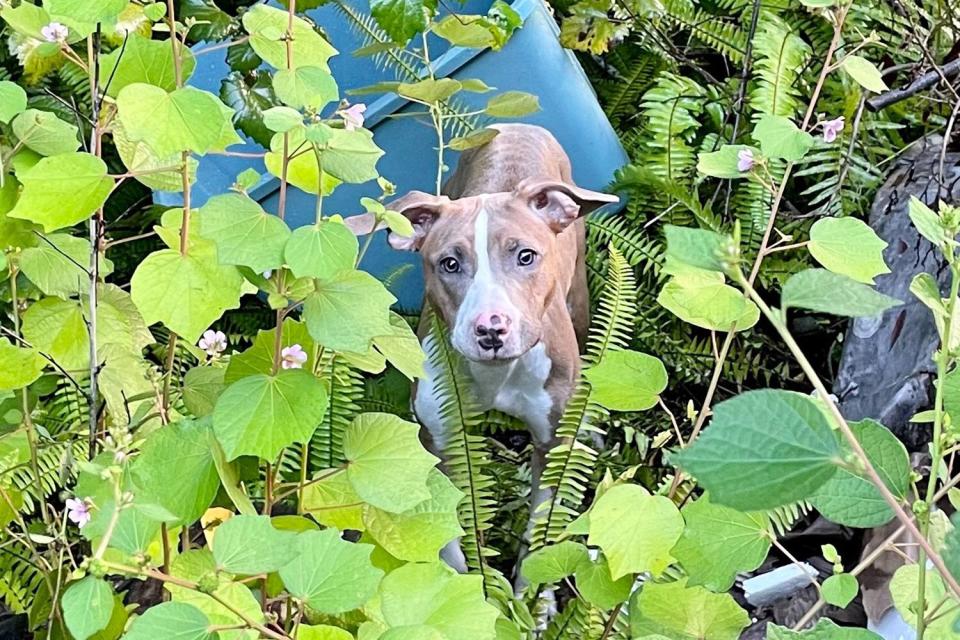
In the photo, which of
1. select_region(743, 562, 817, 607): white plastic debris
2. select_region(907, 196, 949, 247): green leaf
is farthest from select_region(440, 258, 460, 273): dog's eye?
select_region(907, 196, 949, 247): green leaf

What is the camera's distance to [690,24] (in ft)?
13.5

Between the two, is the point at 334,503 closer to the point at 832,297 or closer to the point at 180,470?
the point at 180,470

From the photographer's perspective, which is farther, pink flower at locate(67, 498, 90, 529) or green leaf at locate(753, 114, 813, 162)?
green leaf at locate(753, 114, 813, 162)

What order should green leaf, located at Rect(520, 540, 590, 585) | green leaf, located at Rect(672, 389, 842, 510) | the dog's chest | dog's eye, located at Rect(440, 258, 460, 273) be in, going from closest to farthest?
green leaf, located at Rect(672, 389, 842, 510) → green leaf, located at Rect(520, 540, 590, 585) → dog's eye, located at Rect(440, 258, 460, 273) → the dog's chest

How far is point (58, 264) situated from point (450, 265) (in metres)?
1.30

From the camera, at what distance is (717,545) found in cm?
148

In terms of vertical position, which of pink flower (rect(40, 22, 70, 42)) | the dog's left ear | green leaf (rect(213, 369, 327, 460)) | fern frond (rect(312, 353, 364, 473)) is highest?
pink flower (rect(40, 22, 70, 42))

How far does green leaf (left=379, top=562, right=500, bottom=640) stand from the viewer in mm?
1435

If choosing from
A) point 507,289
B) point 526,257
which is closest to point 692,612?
point 507,289

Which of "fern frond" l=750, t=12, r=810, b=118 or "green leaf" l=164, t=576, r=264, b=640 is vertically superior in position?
"green leaf" l=164, t=576, r=264, b=640

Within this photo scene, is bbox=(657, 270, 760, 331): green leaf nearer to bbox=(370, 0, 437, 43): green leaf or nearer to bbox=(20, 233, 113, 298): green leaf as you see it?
bbox=(20, 233, 113, 298): green leaf

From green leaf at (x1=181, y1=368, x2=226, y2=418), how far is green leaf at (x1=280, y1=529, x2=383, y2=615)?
1.35ft

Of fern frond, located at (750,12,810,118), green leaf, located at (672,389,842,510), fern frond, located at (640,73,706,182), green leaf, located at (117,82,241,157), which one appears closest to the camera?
green leaf, located at (672,389,842,510)

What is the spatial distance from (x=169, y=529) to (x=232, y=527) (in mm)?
397
